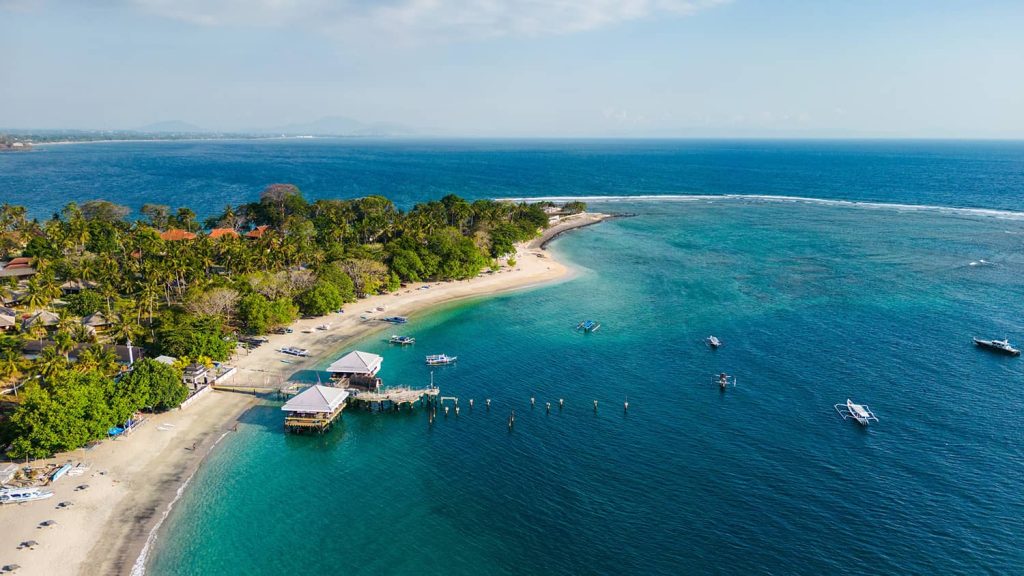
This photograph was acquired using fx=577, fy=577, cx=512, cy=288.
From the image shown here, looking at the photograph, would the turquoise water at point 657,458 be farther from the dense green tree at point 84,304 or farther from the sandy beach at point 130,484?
the dense green tree at point 84,304

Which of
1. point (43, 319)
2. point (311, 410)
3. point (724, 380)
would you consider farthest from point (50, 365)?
point (724, 380)

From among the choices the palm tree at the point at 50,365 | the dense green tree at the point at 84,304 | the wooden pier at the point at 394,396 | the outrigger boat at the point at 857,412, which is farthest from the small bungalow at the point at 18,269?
the outrigger boat at the point at 857,412

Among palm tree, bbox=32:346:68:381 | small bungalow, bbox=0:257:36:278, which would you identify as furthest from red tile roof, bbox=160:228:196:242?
palm tree, bbox=32:346:68:381

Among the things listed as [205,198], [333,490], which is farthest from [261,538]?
[205,198]

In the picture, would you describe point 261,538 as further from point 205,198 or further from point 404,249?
point 205,198

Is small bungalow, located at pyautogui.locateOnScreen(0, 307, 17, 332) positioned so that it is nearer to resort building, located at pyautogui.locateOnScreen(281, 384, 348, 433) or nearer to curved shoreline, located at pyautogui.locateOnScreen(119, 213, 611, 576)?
curved shoreline, located at pyautogui.locateOnScreen(119, 213, 611, 576)

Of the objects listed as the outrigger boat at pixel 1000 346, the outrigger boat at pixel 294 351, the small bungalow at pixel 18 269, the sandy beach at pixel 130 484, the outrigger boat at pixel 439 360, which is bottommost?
the sandy beach at pixel 130 484
